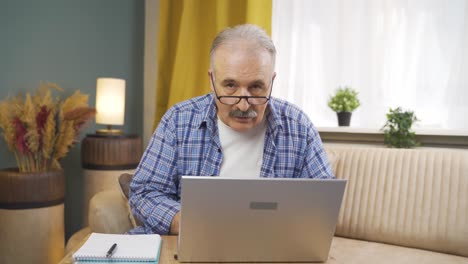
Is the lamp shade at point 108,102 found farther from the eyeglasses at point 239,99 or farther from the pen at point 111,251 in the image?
the pen at point 111,251

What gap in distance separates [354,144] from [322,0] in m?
0.80

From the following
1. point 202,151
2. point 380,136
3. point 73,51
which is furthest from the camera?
point 73,51

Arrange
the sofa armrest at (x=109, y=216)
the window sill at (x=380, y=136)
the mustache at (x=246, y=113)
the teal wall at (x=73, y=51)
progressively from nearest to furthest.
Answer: the mustache at (x=246, y=113)
the sofa armrest at (x=109, y=216)
the window sill at (x=380, y=136)
the teal wall at (x=73, y=51)

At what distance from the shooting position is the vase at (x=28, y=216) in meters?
1.82

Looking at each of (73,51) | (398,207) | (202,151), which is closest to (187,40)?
(73,51)

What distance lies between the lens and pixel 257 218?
2.39ft

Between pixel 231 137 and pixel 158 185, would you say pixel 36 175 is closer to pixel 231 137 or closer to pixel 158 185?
pixel 158 185

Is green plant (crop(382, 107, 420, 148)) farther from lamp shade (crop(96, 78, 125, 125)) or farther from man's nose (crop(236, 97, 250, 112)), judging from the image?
lamp shade (crop(96, 78, 125, 125))

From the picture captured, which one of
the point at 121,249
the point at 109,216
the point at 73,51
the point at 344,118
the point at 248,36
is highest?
the point at 73,51

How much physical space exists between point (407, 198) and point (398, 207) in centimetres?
5

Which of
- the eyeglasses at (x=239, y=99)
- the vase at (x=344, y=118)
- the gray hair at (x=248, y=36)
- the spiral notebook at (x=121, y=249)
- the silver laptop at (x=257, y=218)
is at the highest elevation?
the gray hair at (x=248, y=36)

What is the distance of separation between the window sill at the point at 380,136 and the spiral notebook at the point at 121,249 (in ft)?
4.46

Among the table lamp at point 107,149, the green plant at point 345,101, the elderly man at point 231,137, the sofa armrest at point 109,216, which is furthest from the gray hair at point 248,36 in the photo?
the table lamp at point 107,149

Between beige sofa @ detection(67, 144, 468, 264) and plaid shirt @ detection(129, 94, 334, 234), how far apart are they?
0.32 metres
